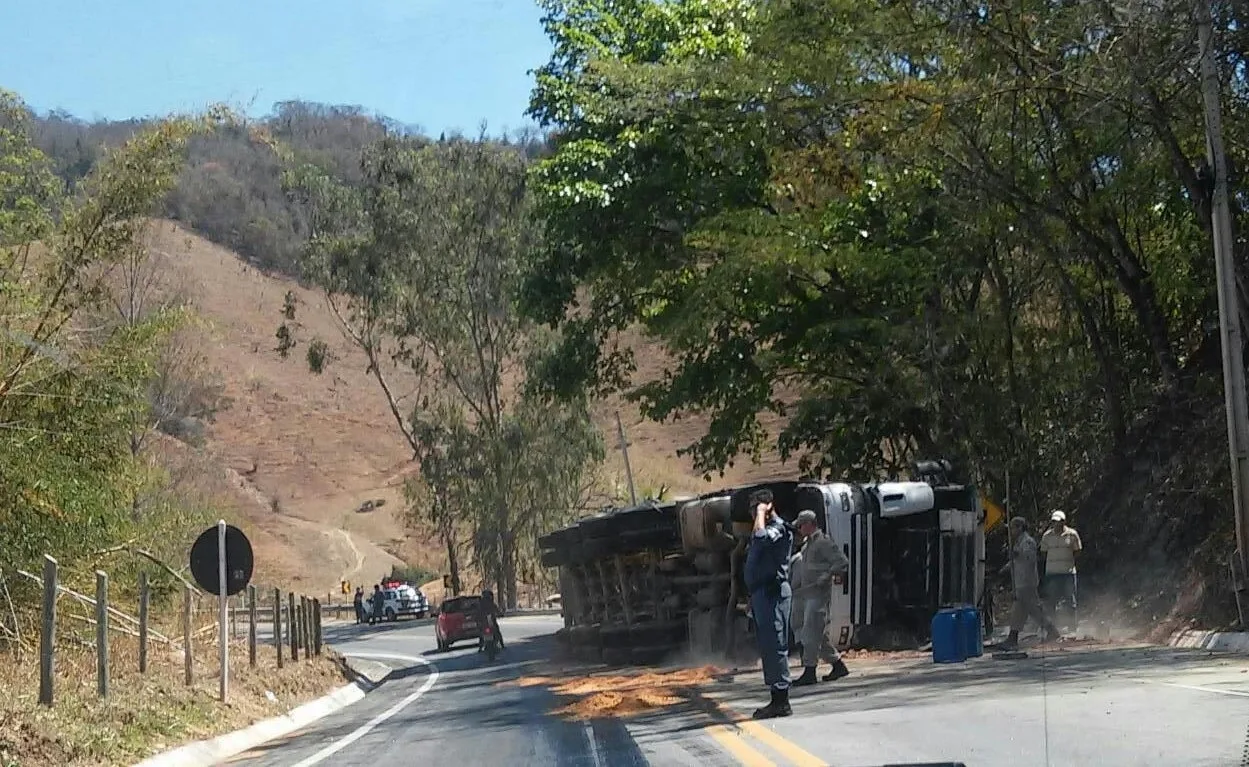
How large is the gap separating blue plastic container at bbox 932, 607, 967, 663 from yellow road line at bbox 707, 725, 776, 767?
6.21 meters

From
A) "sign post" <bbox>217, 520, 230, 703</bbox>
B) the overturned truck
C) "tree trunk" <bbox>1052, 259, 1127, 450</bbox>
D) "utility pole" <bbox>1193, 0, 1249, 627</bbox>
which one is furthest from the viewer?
"tree trunk" <bbox>1052, 259, 1127, 450</bbox>

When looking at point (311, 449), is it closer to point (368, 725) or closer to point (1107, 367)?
point (1107, 367)

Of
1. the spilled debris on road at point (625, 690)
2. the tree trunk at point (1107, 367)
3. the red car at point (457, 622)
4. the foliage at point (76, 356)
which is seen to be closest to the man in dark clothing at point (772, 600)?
the spilled debris on road at point (625, 690)

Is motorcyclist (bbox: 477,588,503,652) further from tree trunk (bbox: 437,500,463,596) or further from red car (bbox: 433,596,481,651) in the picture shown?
tree trunk (bbox: 437,500,463,596)

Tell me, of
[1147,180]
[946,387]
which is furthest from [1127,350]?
[1147,180]

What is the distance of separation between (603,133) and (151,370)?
674 inches

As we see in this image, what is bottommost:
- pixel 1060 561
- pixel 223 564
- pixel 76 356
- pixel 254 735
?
pixel 254 735

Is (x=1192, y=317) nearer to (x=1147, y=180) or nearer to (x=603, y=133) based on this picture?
(x=1147, y=180)

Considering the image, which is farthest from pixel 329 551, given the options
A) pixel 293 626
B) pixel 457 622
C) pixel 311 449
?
pixel 293 626

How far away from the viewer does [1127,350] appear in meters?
31.9

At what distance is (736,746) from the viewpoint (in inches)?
474

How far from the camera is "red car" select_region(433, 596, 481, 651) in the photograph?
137 feet

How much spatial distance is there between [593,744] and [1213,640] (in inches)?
410

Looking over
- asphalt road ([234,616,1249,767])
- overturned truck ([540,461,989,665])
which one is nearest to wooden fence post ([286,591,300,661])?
overturned truck ([540,461,989,665])
